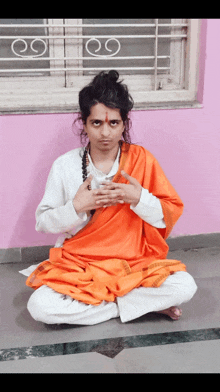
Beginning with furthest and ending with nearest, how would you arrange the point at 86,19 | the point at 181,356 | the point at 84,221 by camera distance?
the point at 86,19 → the point at 84,221 → the point at 181,356

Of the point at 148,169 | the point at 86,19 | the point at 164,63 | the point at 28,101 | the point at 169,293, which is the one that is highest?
the point at 86,19

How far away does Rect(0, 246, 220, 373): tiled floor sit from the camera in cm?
158

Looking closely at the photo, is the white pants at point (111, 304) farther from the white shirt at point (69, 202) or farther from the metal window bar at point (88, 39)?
the metal window bar at point (88, 39)

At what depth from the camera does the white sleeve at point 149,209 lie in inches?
73.4

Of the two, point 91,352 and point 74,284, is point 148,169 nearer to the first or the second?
point 74,284

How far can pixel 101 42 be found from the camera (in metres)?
2.49

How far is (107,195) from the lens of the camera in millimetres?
1795

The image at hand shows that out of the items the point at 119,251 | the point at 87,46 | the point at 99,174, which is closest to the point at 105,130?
the point at 99,174

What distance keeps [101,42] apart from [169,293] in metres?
1.56

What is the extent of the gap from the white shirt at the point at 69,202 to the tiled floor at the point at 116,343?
437 millimetres

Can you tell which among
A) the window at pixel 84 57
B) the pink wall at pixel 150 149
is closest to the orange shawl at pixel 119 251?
the pink wall at pixel 150 149

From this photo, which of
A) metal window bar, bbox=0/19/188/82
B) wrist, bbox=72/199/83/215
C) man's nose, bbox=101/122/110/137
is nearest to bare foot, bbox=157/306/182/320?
wrist, bbox=72/199/83/215

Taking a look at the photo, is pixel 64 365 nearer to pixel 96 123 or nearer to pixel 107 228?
pixel 107 228

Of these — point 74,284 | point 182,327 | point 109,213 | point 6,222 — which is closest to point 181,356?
point 182,327
